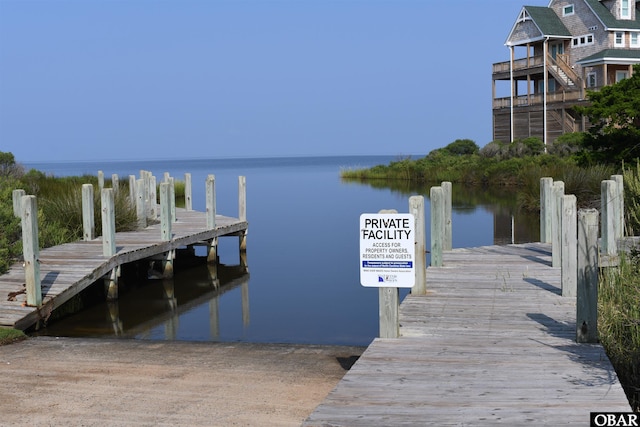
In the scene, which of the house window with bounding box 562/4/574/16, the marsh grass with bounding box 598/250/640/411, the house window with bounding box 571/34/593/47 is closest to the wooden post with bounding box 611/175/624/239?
the marsh grass with bounding box 598/250/640/411

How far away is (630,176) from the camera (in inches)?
640

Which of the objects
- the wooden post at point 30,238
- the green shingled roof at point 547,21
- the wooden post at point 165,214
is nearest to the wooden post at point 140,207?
the wooden post at point 165,214

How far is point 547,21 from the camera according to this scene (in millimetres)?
49875

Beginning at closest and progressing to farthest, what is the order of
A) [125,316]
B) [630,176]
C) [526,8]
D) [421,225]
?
[421,225] → [125,316] → [630,176] → [526,8]

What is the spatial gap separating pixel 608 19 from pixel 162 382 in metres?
45.1

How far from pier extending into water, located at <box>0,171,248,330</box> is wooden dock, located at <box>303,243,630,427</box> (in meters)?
5.24

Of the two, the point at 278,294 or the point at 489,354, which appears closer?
the point at 489,354

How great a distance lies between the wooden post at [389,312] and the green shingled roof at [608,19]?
43.1 m

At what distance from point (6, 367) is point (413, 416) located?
4.96 m

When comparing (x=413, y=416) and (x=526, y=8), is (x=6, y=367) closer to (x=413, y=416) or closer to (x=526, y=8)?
(x=413, y=416)

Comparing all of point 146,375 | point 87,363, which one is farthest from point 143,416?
point 87,363

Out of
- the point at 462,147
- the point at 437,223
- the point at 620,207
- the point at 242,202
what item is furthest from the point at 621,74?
the point at 437,223

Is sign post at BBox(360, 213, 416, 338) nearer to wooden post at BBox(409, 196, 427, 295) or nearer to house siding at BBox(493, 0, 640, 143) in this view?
wooden post at BBox(409, 196, 427, 295)

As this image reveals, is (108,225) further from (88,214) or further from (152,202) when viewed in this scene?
(152,202)
